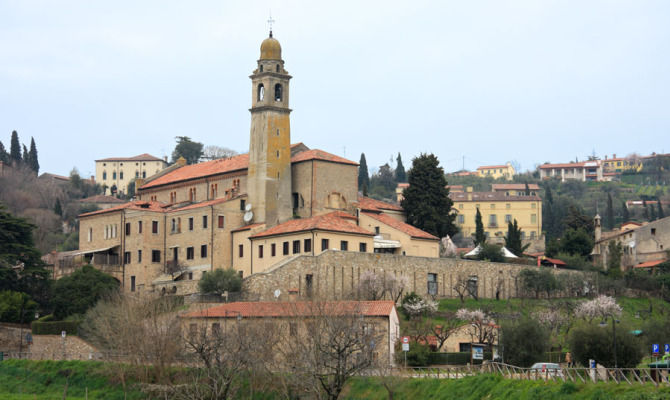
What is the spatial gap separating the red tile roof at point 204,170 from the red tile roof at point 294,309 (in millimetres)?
19096

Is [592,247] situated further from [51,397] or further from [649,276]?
[51,397]

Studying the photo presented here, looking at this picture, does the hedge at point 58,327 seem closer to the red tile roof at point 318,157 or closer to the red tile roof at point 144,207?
the red tile roof at point 144,207

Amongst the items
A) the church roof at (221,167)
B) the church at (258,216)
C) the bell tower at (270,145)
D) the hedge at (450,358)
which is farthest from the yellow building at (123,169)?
the hedge at (450,358)

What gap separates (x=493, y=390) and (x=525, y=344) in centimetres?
1079

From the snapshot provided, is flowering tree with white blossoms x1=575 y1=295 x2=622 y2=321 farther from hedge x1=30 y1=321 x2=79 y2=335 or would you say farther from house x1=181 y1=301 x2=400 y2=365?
hedge x1=30 y1=321 x2=79 y2=335

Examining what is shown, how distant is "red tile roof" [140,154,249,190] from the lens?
83.4m

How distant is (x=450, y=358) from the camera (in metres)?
57.5

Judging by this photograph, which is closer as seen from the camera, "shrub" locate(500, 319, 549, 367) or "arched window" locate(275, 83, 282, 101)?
"shrub" locate(500, 319, 549, 367)

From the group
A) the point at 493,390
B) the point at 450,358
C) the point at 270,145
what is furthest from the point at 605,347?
the point at 270,145

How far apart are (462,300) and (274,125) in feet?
61.0

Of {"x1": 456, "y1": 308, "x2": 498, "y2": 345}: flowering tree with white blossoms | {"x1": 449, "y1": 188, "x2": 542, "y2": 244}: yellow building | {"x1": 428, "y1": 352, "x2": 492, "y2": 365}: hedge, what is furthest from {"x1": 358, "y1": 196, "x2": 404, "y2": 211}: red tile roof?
{"x1": 449, "y1": 188, "x2": 542, "y2": 244}: yellow building

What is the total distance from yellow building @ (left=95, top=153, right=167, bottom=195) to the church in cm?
8186

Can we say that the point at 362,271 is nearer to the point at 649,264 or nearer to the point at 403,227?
the point at 403,227

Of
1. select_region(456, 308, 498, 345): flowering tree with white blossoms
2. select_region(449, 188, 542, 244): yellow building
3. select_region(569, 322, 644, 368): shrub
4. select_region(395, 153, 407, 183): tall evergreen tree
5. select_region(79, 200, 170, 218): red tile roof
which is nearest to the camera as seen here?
select_region(569, 322, 644, 368): shrub
